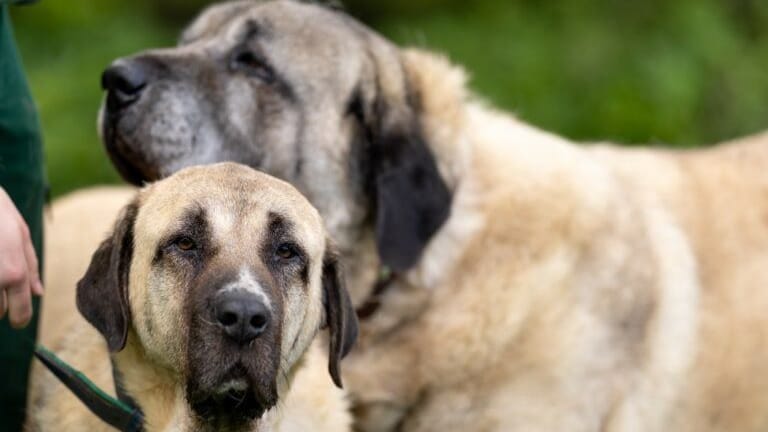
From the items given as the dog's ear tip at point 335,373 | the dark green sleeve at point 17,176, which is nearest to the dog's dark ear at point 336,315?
the dog's ear tip at point 335,373

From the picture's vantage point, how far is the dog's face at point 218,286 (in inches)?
136

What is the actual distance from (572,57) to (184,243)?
6.44m

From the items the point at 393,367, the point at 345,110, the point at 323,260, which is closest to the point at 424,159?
the point at 345,110

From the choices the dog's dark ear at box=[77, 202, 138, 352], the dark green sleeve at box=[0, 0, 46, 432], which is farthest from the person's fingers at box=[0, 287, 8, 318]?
the dark green sleeve at box=[0, 0, 46, 432]

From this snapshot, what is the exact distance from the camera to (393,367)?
5000mm

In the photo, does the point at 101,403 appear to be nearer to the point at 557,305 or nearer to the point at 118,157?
the point at 118,157

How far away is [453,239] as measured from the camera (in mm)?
5047

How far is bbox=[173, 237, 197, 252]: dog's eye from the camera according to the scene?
3.61m

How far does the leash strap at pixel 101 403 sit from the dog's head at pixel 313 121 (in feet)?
3.19

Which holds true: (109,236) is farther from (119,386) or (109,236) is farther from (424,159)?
(424,159)

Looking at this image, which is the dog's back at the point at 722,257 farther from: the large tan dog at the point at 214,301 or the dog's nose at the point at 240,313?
the dog's nose at the point at 240,313

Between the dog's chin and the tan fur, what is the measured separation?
135 centimetres

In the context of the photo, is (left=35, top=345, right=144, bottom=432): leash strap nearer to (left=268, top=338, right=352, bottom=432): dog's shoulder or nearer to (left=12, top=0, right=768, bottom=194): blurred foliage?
(left=268, top=338, right=352, bottom=432): dog's shoulder

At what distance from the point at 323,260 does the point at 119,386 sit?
0.70m
